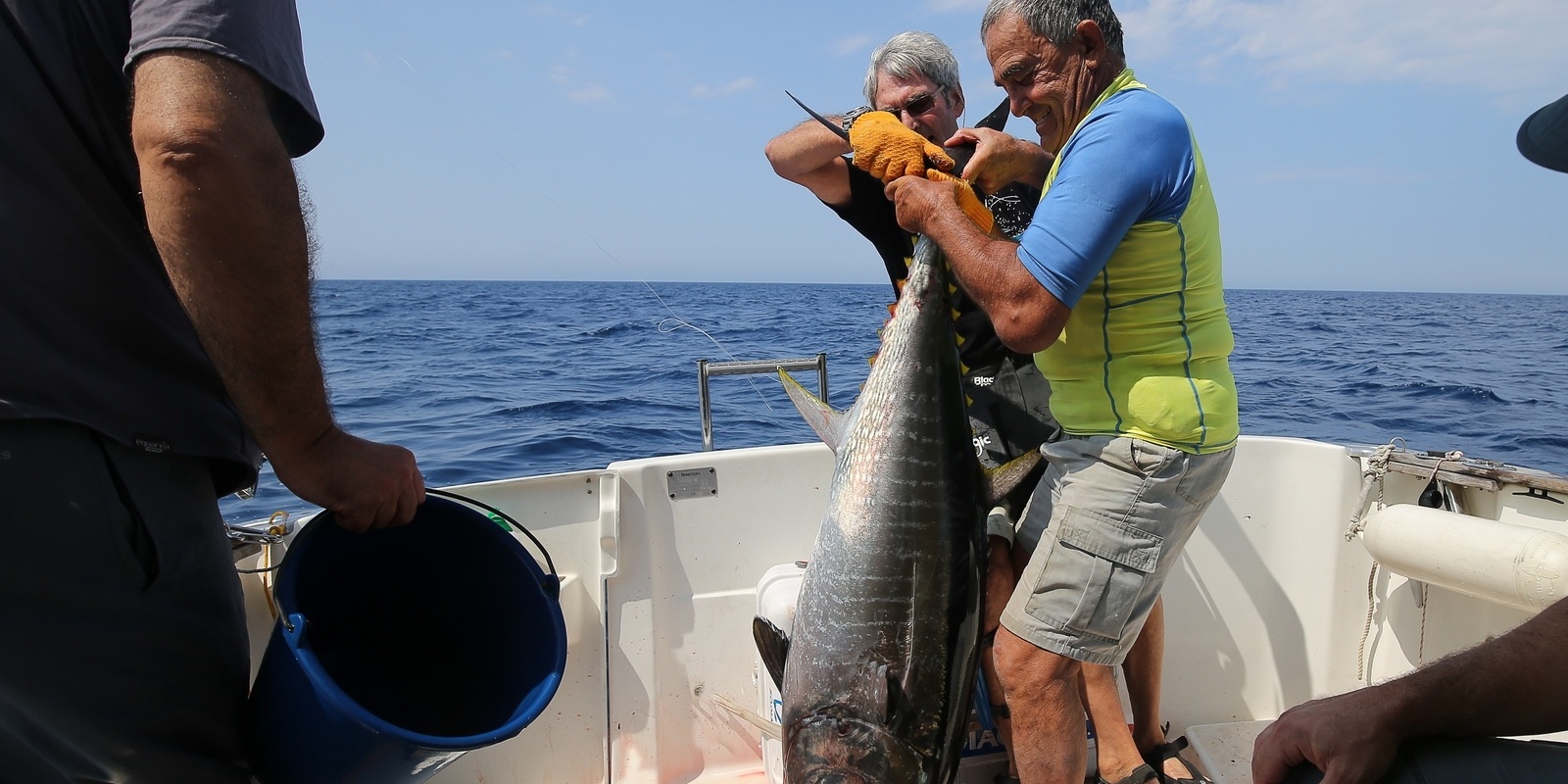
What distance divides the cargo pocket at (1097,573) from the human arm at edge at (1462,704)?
2.65ft

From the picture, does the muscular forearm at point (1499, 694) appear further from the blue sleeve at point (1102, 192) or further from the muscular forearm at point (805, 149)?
the muscular forearm at point (805, 149)

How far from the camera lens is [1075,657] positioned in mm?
2100

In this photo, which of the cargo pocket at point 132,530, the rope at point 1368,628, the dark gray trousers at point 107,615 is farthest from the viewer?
the rope at point 1368,628

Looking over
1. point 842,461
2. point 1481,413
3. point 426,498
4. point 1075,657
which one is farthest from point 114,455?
point 1481,413

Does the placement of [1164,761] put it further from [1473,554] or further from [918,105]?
[918,105]

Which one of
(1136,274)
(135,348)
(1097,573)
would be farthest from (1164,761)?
(135,348)

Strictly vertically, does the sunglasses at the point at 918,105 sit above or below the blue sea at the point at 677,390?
above

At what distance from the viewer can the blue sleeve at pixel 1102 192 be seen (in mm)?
1899

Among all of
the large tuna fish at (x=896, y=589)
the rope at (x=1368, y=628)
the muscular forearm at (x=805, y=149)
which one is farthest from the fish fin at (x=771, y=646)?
the rope at (x=1368, y=628)

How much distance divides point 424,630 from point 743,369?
1306 mm

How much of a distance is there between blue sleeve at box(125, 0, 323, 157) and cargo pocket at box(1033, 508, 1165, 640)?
175cm

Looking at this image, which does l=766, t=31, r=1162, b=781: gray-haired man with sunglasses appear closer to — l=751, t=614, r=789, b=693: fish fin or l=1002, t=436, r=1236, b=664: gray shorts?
l=1002, t=436, r=1236, b=664: gray shorts

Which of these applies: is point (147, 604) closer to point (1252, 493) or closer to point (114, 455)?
point (114, 455)

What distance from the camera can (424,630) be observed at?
6.56 feet
